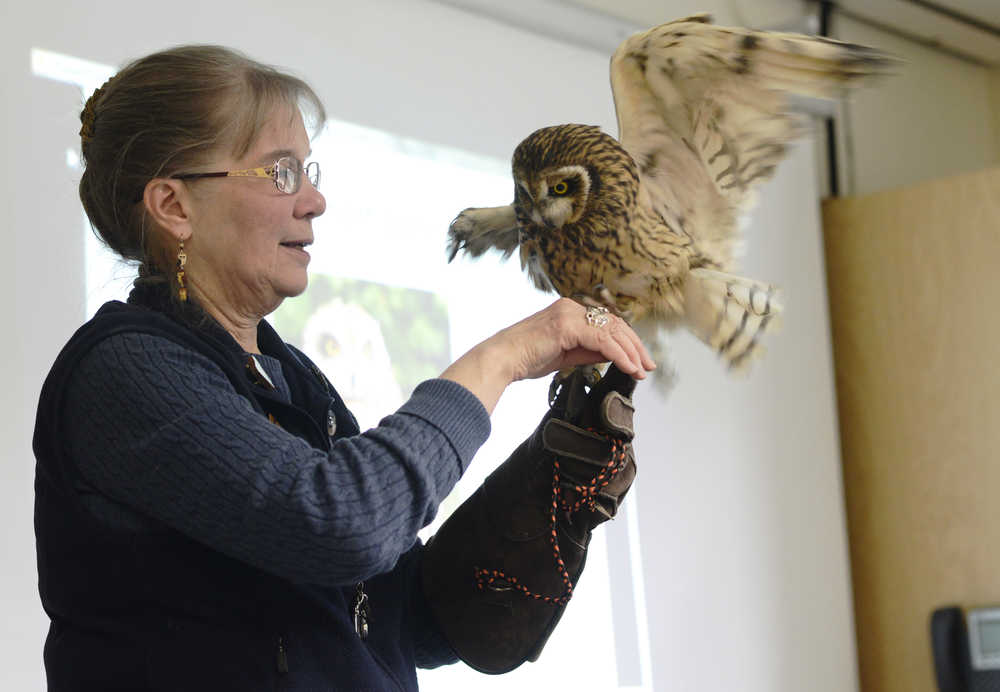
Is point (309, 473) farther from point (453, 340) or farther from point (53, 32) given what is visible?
point (453, 340)

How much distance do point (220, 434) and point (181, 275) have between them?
0.75 ft

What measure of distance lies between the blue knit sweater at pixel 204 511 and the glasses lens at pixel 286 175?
153 millimetres

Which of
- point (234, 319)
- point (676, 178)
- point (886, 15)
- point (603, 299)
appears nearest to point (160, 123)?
point (234, 319)

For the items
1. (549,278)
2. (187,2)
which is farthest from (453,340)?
(549,278)

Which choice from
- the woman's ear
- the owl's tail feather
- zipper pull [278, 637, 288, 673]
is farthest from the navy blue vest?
the owl's tail feather

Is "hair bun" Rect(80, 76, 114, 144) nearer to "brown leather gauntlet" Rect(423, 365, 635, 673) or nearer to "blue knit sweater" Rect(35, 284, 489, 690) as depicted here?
"blue knit sweater" Rect(35, 284, 489, 690)

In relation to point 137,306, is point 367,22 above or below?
above

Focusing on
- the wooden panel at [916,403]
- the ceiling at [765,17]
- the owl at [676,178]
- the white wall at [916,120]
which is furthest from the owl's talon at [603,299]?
the white wall at [916,120]

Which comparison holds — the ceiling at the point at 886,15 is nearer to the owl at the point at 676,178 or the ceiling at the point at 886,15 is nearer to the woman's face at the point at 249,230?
the owl at the point at 676,178

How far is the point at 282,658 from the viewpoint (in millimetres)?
938

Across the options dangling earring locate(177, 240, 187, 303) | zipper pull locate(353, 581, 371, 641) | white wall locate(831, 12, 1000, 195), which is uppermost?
white wall locate(831, 12, 1000, 195)

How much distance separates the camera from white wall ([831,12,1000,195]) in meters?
3.82

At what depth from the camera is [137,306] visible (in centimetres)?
98

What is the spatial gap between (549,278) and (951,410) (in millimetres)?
2396
